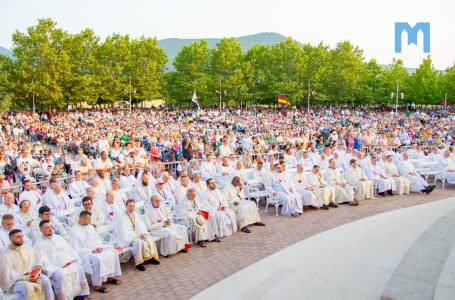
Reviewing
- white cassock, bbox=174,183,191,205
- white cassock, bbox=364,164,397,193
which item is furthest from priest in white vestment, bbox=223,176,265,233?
white cassock, bbox=364,164,397,193

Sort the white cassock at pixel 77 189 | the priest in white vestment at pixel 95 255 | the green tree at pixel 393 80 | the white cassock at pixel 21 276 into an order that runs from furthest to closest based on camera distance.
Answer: the green tree at pixel 393 80
the white cassock at pixel 77 189
the priest in white vestment at pixel 95 255
the white cassock at pixel 21 276

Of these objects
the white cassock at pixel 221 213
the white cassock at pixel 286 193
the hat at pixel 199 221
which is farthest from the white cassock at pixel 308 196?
the hat at pixel 199 221

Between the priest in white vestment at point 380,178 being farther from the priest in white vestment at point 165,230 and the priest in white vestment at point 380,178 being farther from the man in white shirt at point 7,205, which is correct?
the man in white shirt at point 7,205

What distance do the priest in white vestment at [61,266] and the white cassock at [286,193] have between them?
19.5 feet

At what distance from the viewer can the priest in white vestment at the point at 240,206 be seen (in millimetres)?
9664

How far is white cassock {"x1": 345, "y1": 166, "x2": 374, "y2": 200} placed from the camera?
12.5 m

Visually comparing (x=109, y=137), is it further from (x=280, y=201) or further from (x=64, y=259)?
(x=64, y=259)

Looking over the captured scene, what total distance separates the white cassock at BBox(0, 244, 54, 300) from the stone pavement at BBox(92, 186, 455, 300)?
86 centimetres

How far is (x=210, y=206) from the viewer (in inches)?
379

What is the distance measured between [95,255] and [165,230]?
1.71 m

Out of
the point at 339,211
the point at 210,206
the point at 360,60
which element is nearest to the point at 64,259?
the point at 210,206

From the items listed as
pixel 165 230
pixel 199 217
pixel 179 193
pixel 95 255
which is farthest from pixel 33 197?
pixel 199 217

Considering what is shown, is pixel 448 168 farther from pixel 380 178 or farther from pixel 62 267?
pixel 62 267

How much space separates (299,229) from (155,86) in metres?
50.1
